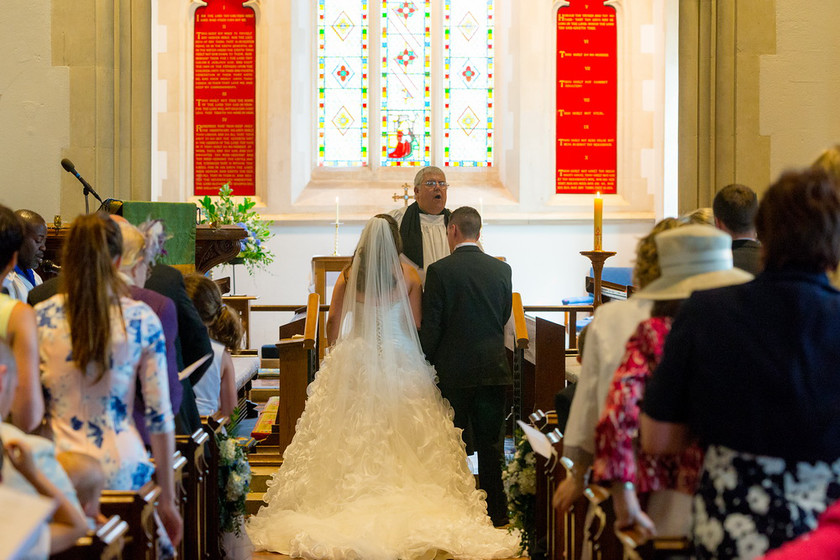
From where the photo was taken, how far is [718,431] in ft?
6.31

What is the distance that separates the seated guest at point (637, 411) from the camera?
2.21 metres

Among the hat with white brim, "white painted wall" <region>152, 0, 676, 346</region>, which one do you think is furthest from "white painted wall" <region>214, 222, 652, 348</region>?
the hat with white brim

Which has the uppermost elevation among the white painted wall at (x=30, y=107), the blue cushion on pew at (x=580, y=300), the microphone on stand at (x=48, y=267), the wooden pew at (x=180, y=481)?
the white painted wall at (x=30, y=107)

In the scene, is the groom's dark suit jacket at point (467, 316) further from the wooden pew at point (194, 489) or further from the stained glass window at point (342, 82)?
the stained glass window at point (342, 82)

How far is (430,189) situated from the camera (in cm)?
589

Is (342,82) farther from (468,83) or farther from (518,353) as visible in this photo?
(518,353)

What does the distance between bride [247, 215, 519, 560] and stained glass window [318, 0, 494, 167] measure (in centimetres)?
648

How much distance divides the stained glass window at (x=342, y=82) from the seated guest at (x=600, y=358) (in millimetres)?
9241

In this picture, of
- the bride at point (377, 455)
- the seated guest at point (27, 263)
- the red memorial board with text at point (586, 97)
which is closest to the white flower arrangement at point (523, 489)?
the bride at point (377, 455)

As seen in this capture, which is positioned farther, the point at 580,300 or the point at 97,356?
the point at 580,300

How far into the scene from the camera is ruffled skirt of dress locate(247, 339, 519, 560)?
4.31 metres

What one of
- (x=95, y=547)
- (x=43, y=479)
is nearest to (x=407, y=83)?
(x=95, y=547)

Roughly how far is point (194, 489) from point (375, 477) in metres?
1.59

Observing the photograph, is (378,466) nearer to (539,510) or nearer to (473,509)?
(473,509)
